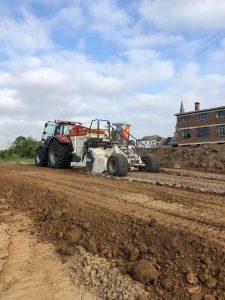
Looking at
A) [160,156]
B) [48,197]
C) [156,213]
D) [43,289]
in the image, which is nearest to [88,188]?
[48,197]

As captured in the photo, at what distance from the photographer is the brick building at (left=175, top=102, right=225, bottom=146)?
5981cm

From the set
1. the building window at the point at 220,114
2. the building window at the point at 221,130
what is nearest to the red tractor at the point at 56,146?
the building window at the point at 221,130

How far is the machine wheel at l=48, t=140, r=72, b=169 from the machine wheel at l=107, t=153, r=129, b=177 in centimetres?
329

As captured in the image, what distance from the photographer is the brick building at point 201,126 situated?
59.8 metres

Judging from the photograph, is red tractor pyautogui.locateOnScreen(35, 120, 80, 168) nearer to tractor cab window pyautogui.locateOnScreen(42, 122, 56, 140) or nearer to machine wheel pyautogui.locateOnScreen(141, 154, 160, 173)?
tractor cab window pyautogui.locateOnScreen(42, 122, 56, 140)

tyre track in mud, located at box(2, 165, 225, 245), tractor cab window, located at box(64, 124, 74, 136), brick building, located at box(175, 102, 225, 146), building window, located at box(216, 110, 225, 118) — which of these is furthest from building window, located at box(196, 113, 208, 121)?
tyre track in mud, located at box(2, 165, 225, 245)

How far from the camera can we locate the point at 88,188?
1058cm

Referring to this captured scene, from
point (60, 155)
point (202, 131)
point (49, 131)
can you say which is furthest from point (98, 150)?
point (202, 131)

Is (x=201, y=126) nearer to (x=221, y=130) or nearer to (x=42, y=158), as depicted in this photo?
(x=221, y=130)

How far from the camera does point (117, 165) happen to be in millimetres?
13477

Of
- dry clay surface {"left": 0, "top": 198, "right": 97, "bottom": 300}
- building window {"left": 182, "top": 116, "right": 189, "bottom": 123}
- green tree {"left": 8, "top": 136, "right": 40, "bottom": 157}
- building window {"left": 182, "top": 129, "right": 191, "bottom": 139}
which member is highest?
building window {"left": 182, "top": 116, "right": 189, "bottom": 123}

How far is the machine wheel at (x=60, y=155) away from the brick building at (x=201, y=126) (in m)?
45.3

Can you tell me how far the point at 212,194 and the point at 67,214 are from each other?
3.47 meters

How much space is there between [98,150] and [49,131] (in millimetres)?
4538
